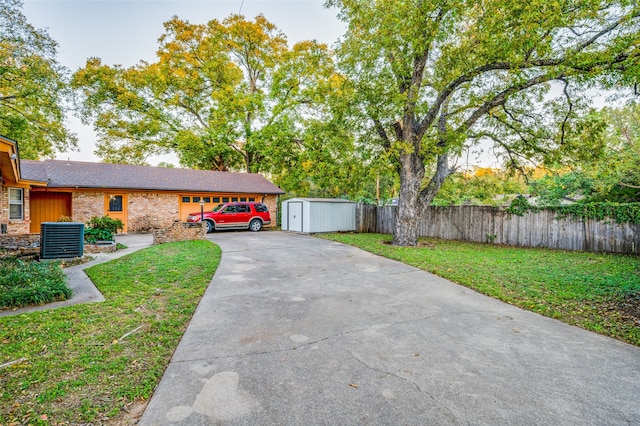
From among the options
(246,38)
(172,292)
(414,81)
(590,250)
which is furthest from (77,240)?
(246,38)

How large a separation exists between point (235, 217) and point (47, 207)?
29.7ft

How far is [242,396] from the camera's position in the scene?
236 centimetres

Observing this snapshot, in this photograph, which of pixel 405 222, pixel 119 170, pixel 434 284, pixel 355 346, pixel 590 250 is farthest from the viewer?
pixel 119 170

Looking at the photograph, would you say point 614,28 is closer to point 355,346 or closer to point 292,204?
point 355,346

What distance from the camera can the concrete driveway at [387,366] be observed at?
220 cm

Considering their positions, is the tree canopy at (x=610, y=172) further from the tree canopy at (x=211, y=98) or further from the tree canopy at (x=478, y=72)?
the tree canopy at (x=211, y=98)

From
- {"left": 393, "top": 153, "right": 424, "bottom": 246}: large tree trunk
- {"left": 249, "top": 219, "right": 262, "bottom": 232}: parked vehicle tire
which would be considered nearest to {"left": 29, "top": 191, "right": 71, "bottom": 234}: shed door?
{"left": 249, "top": 219, "right": 262, "bottom": 232}: parked vehicle tire

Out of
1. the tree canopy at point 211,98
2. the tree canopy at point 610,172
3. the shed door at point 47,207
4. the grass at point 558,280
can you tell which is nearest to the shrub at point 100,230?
the shed door at point 47,207

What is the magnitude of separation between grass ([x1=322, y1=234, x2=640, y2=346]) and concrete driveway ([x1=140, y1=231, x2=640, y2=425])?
51 centimetres

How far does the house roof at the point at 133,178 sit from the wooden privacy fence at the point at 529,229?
10.0m

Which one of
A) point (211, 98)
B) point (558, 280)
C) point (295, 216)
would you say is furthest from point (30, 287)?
point (211, 98)

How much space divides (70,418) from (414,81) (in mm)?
11773

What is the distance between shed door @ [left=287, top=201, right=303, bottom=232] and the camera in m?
16.1

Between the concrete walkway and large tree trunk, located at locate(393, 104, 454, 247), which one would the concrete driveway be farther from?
large tree trunk, located at locate(393, 104, 454, 247)
